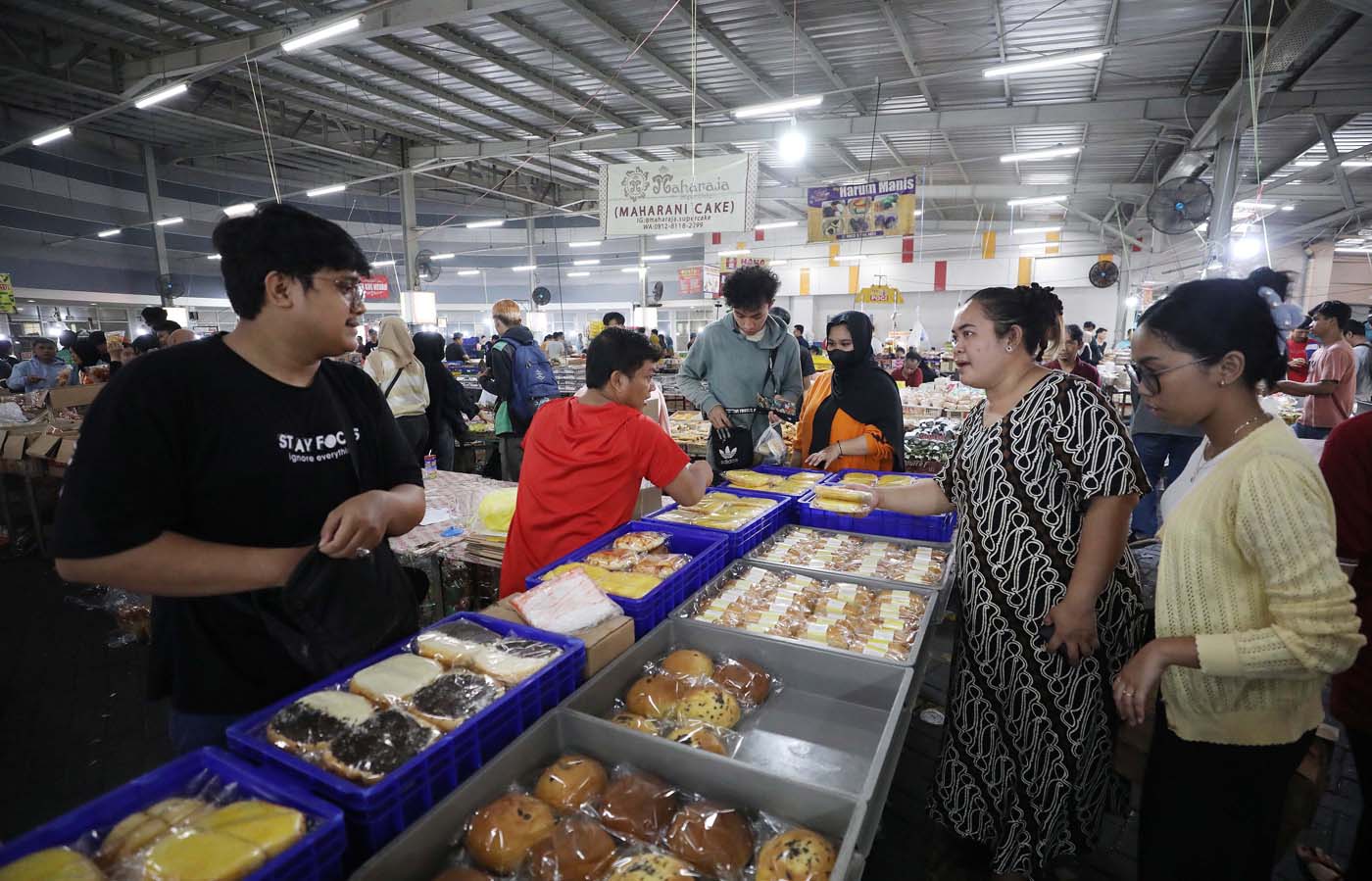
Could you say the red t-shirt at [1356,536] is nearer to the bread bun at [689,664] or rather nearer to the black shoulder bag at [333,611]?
the bread bun at [689,664]

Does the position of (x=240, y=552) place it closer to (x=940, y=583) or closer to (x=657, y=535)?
(x=657, y=535)

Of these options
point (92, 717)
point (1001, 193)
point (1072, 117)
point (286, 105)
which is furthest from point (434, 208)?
point (92, 717)

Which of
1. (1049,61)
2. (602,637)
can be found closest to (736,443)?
(602,637)

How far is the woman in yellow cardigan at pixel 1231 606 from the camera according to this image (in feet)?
4.32

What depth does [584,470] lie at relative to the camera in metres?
2.37

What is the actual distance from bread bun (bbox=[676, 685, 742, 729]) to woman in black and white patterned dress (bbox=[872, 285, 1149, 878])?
0.93 meters

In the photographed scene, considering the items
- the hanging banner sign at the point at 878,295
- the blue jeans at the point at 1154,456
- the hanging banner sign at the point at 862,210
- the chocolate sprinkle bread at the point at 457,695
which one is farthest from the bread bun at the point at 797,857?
the hanging banner sign at the point at 878,295

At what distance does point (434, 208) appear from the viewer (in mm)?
24156

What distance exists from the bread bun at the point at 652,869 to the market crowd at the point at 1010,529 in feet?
2.48

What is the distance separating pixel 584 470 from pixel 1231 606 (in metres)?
1.94

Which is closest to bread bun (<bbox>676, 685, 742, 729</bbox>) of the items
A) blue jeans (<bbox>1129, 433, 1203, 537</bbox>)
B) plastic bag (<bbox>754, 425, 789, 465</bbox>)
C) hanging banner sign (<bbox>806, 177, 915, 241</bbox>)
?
plastic bag (<bbox>754, 425, 789, 465</bbox>)

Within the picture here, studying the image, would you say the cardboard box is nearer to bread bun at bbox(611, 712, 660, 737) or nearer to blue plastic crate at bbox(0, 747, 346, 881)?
bread bun at bbox(611, 712, 660, 737)

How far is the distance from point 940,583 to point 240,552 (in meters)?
2.06

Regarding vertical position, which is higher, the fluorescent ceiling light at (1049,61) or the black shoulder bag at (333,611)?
the fluorescent ceiling light at (1049,61)
